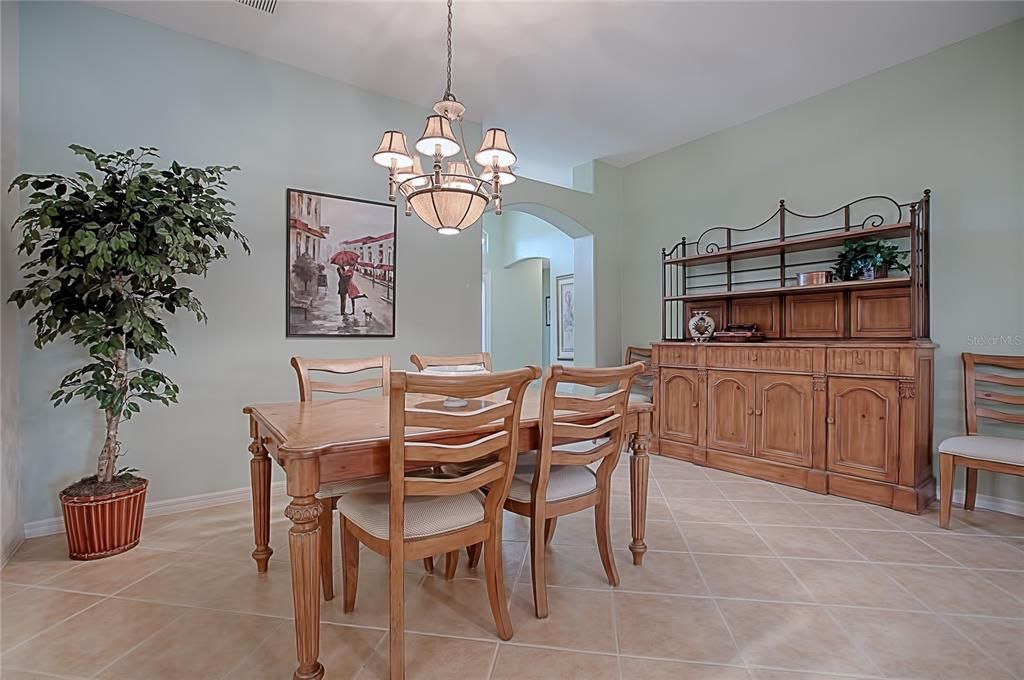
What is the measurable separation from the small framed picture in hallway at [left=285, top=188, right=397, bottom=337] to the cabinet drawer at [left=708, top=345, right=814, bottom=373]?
2.56m

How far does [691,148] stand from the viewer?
471 cm

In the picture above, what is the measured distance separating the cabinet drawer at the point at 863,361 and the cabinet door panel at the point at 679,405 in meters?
1.02

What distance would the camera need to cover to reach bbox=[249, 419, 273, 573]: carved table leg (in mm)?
2092

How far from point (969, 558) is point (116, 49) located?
17.0ft

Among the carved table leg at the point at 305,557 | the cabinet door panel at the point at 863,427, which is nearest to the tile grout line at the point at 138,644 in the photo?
the carved table leg at the point at 305,557

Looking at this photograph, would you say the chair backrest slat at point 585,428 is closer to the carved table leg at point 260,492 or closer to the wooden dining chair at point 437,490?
the wooden dining chair at point 437,490

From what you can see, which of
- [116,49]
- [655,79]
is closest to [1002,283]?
[655,79]

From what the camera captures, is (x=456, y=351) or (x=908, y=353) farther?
(x=456, y=351)

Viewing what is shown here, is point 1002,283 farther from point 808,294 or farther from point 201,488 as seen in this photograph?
point 201,488

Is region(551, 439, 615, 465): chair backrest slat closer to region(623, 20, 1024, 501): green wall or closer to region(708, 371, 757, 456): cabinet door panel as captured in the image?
region(708, 371, 757, 456): cabinet door panel

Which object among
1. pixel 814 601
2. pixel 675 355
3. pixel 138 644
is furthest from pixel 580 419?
pixel 675 355

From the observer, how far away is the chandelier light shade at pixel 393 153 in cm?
226

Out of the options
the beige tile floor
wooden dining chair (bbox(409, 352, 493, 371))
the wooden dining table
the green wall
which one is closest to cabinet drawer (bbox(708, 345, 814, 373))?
the green wall

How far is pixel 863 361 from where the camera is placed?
3092 millimetres
